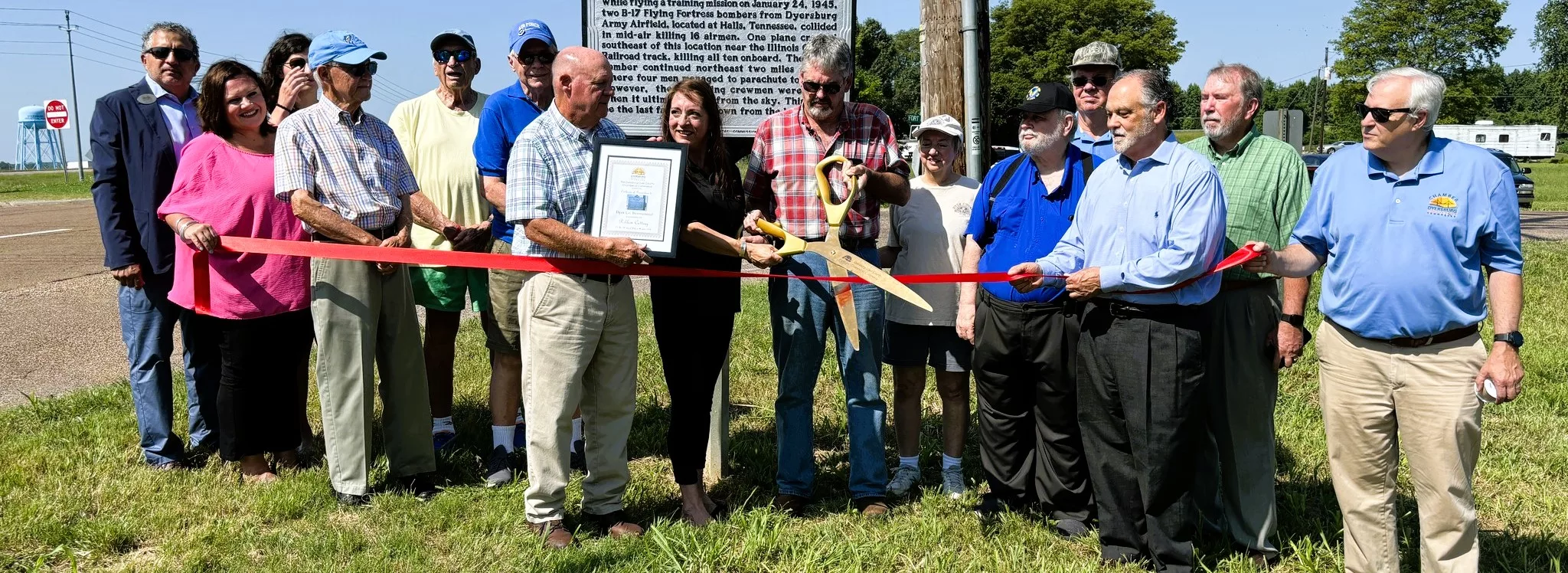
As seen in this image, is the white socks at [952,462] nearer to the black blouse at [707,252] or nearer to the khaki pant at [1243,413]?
the khaki pant at [1243,413]

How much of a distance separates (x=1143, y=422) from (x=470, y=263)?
2870 millimetres

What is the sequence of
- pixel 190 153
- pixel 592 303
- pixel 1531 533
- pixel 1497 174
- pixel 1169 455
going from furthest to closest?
pixel 190 153, pixel 1531 533, pixel 592 303, pixel 1169 455, pixel 1497 174

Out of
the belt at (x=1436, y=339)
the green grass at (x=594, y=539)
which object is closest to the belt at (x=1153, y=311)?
the belt at (x=1436, y=339)

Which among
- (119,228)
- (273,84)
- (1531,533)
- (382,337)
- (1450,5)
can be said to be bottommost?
(1531,533)

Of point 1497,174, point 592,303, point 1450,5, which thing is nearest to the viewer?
point 1497,174

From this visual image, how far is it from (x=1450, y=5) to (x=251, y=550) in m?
65.4

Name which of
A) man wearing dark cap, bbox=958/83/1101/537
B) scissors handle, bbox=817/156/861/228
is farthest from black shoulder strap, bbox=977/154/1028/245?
scissors handle, bbox=817/156/861/228

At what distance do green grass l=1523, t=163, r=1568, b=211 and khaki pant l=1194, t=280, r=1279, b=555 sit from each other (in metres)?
27.2

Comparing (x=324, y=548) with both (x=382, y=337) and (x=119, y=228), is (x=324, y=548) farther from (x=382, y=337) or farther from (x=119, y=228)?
(x=119, y=228)

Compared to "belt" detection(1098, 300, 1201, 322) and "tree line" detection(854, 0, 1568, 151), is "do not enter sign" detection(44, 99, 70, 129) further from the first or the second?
"belt" detection(1098, 300, 1201, 322)

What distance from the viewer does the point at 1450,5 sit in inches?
2180

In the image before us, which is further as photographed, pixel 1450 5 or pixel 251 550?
pixel 1450 5

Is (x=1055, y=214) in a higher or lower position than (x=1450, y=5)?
lower

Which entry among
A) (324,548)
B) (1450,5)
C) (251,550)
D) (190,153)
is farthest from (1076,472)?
(1450,5)
